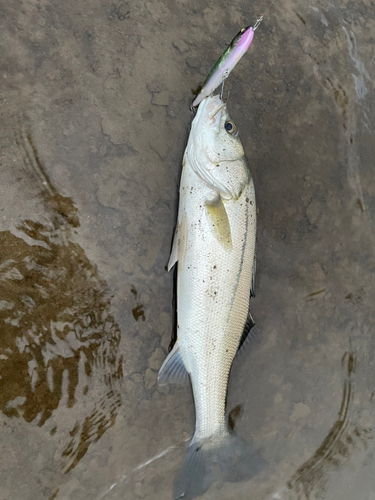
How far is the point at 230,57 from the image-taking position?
99.8 inches

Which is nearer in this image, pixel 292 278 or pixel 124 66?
pixel 124 66

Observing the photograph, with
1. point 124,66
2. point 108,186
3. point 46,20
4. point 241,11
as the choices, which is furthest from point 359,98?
point 46,20

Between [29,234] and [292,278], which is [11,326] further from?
[292,278]

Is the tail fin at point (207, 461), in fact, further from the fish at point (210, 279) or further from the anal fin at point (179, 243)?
the anal fin at point (179, 243)

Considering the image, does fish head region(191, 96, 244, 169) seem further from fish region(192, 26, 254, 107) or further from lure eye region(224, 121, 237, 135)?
fish region(192, 26, 254, 107)

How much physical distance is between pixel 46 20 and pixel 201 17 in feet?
4.33

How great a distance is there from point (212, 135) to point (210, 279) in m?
1.15

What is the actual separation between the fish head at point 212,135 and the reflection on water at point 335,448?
2.32 meters

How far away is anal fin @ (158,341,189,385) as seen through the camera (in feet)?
8.96

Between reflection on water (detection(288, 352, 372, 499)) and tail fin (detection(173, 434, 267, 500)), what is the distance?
34.7 inches

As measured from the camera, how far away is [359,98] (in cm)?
346

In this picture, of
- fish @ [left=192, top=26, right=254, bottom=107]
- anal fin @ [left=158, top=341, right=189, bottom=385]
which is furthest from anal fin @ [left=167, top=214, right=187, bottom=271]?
fish @ [left=192, top=26, right=254, bottom=107]

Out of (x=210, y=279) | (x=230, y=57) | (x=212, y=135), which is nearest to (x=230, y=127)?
(x=212, y=135)

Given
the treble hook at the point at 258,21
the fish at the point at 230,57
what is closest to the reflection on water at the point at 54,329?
the fish at the point at 230,57
